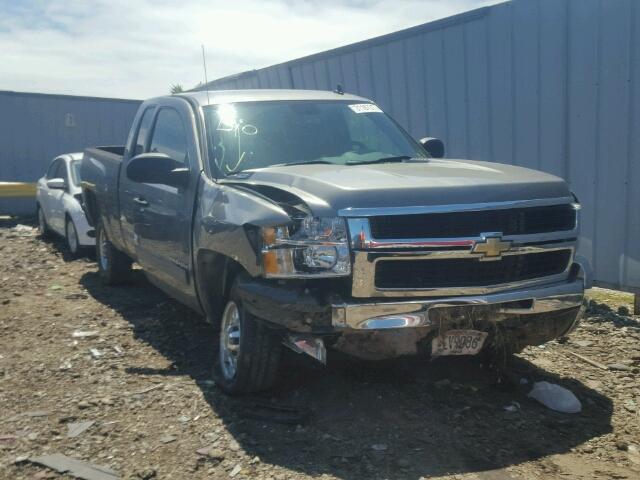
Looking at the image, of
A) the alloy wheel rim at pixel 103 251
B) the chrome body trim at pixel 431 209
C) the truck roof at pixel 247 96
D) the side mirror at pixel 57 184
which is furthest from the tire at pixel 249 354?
the side mirror at pixel 57 184

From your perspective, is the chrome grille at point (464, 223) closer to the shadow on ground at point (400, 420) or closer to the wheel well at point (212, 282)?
the shadow on ground at point (400, 420)

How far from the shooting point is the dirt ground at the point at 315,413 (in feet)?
12.3

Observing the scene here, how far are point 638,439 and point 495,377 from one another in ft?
3.46

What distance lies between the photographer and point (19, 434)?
13.7ft

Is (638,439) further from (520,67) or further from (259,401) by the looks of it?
(520,67)

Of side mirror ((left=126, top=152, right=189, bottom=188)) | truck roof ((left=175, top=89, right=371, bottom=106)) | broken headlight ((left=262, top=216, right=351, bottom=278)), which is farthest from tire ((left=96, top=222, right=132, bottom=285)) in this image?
broken headlight ((left=262, top=216, right=351, bottom=278))

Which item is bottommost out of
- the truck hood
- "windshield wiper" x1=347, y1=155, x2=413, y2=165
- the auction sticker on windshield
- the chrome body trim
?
the chrome body trim

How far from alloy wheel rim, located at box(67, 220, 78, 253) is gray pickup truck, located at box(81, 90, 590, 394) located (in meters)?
5.33

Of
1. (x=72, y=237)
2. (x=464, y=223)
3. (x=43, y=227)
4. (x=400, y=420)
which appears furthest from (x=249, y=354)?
(x=43, y=227)

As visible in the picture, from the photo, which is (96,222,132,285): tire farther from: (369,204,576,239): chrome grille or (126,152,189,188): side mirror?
(369,204,576,239): chrome grille

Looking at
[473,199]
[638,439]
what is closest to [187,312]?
[473,199]

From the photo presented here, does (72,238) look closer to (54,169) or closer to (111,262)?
(54,169)

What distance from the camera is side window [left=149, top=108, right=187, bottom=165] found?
563 cm

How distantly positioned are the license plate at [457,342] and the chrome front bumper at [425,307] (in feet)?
0.60
